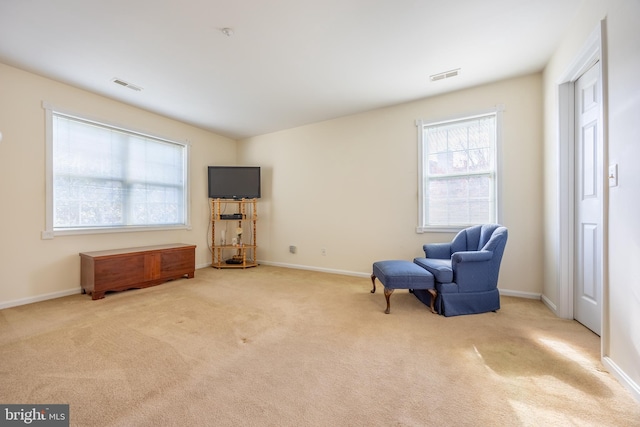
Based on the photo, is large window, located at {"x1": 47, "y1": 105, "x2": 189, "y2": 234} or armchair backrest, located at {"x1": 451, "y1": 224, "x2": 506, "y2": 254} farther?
large window, located at {"x1": 47, "y1": 105, "x2": 189, "y2": 234}

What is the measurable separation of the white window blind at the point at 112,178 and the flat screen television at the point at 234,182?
49cm

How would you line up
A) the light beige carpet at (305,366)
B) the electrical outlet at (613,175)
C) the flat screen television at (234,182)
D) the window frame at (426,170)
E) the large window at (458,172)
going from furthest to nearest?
1. the flat screen television at (234,182)
2. the large window at (458,172)
3. the window frame at (426,170)
4. the electrical outlet at (613,175)
5. the light beige carpet at (305,366)

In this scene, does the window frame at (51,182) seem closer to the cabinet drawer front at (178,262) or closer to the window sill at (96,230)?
the window sill at (96,230)

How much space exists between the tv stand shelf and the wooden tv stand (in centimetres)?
83

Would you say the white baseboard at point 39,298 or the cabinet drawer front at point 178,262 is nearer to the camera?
the white baseboard at point 39,298

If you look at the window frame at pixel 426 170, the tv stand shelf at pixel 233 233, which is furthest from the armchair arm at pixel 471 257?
the tv stand shelf at pixel 233 233

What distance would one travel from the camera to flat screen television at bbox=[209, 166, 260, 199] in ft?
16.0

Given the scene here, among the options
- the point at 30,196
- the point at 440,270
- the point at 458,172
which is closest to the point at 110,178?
the point at 30,196

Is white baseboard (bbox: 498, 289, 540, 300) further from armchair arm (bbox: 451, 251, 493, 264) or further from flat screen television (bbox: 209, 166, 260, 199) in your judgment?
flat screen television (bbox: 209, 166, 260, 199)

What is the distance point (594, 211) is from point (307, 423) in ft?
8.76

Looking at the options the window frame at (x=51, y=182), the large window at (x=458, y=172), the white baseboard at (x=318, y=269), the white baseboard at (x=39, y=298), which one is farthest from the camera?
the white baseboard at (x=318, y=269)

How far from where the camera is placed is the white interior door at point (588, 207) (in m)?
2.13

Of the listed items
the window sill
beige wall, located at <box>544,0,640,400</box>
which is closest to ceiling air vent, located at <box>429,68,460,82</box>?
beige wall, located at <box>544,0,640,400</box>

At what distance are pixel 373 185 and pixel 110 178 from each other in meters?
3.78
